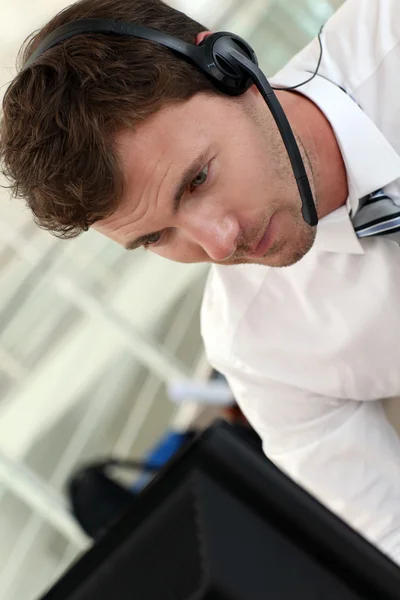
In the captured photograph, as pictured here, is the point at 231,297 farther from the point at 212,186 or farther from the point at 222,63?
the point at 222,63

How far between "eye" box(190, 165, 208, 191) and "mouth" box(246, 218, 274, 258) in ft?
0.42

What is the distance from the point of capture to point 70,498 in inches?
77.1

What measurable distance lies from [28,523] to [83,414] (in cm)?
48

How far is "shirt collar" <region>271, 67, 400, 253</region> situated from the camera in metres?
1.01

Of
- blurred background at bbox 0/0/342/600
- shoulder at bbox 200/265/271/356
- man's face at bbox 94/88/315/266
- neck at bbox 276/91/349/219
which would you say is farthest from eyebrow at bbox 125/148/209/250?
blurred background at bbox 0/0/342/600

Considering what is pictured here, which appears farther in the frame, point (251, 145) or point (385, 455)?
point (385, 455)

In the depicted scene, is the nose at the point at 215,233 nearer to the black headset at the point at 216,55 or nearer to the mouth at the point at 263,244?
the mouth at the point at 263,244

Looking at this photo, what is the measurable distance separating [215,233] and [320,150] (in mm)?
255

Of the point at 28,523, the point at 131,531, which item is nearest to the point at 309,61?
the point at 131,531

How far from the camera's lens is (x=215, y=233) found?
0.94 meters

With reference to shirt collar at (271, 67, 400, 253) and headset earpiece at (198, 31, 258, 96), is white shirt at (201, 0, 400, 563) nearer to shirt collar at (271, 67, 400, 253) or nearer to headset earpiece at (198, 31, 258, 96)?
shirt collar at (271, 67, 400, 253)

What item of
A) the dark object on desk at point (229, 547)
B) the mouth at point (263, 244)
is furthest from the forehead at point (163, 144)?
the dark object on desk at point (229, 547)

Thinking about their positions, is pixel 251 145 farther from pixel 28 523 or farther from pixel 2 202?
pixel 28 523

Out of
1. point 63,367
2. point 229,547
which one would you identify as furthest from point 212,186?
point 63,367
